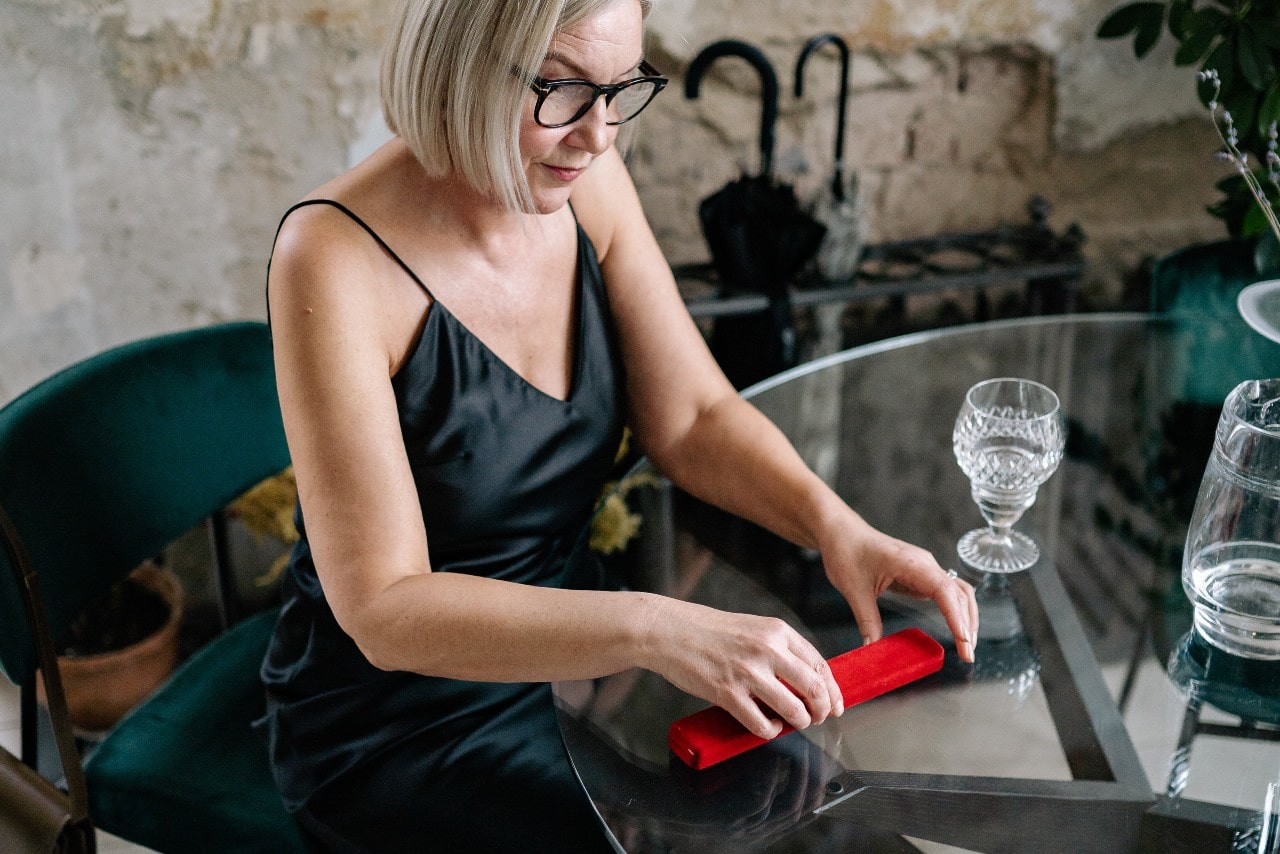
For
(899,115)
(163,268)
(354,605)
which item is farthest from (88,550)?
(899,115)

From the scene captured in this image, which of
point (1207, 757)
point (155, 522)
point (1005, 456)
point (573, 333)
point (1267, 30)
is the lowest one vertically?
point (1207, 757)

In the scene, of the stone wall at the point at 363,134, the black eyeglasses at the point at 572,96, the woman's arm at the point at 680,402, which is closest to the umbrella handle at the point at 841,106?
the stone wall at the point at 363,134

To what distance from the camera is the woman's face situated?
3.92 feet

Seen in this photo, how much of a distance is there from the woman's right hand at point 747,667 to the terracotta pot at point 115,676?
4.89 ft

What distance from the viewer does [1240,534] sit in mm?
1183

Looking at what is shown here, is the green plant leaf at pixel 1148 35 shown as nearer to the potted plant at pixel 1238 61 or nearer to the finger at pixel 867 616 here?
the potted plant at pixel 1238 61

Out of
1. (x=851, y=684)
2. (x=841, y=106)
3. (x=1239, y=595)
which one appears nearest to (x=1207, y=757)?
(x=1239, y=595)

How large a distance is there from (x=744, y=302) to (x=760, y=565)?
1126 mm

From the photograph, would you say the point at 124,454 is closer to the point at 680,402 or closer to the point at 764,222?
the point at 680,402

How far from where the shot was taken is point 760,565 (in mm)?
1395

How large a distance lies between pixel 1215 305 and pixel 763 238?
0.84 m

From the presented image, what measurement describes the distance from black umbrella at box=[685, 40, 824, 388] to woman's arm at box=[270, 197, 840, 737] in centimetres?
115

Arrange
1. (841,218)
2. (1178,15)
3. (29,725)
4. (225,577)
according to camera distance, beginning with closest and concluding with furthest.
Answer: (29,725)
(225,577)
(1178,15)
(841,218)

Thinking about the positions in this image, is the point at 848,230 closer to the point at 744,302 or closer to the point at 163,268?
the point at 744,302
